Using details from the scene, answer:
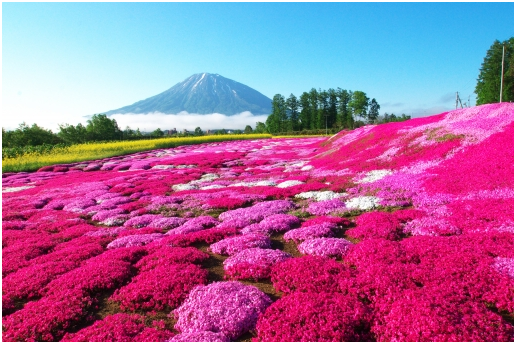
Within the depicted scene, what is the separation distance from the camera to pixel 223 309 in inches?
248

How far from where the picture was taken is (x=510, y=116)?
64.8 ft

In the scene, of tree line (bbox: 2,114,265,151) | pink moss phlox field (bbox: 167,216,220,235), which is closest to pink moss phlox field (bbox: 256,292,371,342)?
pink moss phlox field (bbox: 167,216,220,235)

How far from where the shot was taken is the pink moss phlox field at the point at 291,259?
5719 millimetres

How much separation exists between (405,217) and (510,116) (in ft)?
48.7

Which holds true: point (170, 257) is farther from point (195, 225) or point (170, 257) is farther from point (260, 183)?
point (260, 183)

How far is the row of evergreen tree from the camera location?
145500 mm

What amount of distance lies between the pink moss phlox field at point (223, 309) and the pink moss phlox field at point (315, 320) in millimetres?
313

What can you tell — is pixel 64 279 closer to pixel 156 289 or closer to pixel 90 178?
pixel 156 289

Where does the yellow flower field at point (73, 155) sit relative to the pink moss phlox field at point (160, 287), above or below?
above

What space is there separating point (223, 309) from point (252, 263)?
7.46 feet

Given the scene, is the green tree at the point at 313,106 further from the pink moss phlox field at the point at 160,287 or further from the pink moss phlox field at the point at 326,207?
the pink moss phlox field at the point at 160,287

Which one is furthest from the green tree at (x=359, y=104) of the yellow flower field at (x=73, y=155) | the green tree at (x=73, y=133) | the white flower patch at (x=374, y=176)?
the white flower patch at (x=374, y=176)

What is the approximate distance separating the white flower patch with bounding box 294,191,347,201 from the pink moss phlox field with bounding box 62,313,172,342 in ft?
38.8

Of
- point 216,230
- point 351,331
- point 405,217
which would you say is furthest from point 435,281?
point 216,230
